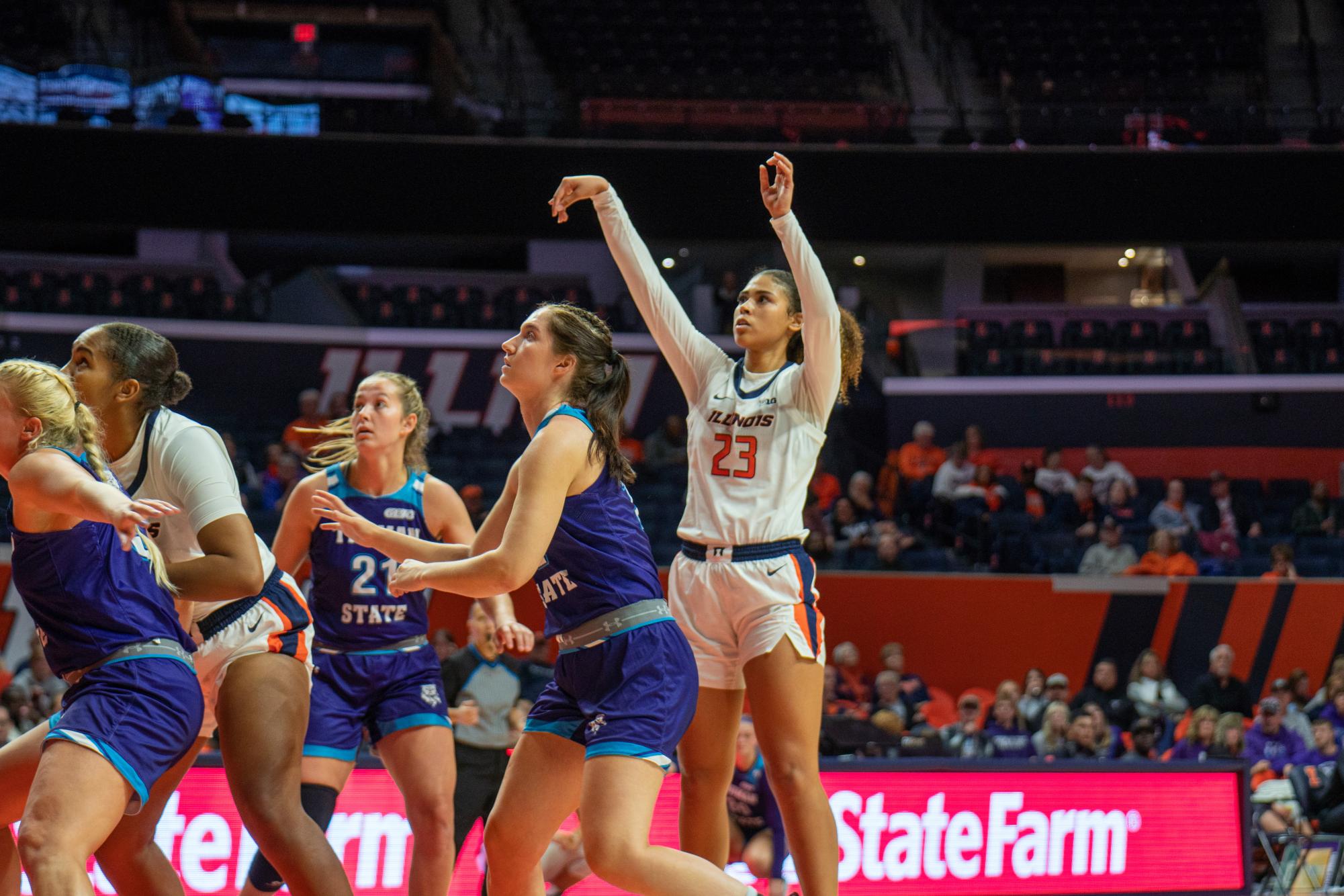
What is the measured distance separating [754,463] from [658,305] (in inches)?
25.2

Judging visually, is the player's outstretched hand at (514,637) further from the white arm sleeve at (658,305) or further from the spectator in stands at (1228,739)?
the spectator in stands at (1228,739)

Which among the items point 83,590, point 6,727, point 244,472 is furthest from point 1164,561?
point 83,590

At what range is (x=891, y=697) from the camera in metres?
11.1

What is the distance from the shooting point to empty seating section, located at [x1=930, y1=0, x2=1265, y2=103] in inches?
782

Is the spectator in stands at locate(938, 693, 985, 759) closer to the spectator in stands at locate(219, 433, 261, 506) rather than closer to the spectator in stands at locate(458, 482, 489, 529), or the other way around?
the spectator in stands at locate(458, 482, 489, 529)

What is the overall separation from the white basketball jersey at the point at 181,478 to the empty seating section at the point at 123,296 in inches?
577

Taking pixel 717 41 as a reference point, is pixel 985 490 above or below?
below

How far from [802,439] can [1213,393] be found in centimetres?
1538

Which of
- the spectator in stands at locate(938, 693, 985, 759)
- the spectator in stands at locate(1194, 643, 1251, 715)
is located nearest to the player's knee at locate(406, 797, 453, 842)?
the spectator in stands at locate(938, 693, 985, 759)

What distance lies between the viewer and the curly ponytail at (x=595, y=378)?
12.0 ft

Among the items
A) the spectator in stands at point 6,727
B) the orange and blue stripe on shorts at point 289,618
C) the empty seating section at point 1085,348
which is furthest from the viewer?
the empty seating section at point 1085,348

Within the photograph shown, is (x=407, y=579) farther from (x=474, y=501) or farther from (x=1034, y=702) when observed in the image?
(x=474, y=501)

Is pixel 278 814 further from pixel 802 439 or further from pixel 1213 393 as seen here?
pixel 1213 393

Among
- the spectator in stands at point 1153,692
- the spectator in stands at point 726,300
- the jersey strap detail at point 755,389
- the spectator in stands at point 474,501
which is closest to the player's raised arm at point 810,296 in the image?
the jersey strap detail at point 755,389
